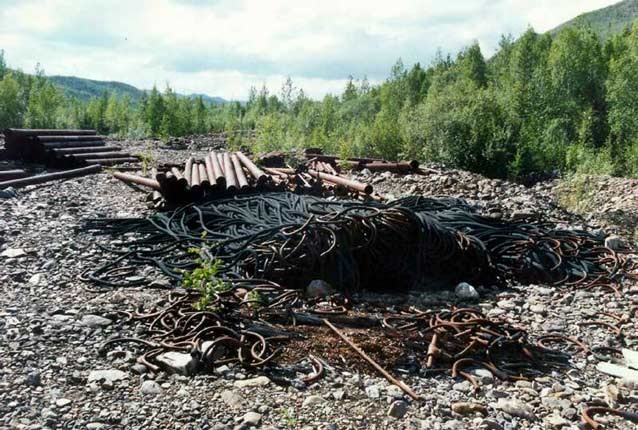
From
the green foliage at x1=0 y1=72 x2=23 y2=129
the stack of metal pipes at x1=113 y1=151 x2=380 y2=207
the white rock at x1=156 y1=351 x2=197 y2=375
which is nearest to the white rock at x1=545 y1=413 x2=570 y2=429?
the white rock at x1=156 y1=351 x2=197 y2=375

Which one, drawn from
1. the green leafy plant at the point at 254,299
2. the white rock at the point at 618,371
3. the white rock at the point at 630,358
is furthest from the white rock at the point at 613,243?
the green leafy plant at the point at 254,299

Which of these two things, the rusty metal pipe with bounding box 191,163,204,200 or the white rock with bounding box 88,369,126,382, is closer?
the white rock with bounding box 88,369,126,382

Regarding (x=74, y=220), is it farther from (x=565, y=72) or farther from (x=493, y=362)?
(x=565, y=72)

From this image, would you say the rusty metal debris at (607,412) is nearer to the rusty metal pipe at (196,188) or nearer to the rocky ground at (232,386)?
the rocky ground at (232,386)

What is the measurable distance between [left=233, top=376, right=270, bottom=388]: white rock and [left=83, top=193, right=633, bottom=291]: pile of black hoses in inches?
72.3

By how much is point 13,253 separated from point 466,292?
431 cm

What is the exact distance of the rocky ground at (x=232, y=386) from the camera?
2887 mm

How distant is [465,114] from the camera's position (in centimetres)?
1520

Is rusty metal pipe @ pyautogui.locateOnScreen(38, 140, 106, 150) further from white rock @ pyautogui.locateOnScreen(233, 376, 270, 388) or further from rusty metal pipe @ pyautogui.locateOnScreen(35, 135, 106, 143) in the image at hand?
white rock @ pyautogui.locateOnScreen(233, 376, 270, 388)

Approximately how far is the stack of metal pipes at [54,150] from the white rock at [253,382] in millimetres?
10109

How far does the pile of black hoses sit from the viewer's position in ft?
17.0

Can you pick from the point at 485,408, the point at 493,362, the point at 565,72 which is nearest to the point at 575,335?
the point at 493,362

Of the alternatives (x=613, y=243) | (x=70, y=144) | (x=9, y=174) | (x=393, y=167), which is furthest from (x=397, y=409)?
(x=70, y=144)

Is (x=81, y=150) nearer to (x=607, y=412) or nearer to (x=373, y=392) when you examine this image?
(x=373, y=392)
